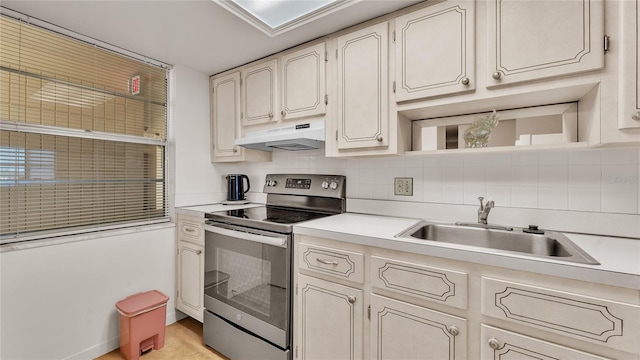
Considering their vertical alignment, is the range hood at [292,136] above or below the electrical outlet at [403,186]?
above

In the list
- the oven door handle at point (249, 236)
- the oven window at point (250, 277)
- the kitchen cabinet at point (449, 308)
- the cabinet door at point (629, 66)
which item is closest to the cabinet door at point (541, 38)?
the cabinet door at point (629, 66)

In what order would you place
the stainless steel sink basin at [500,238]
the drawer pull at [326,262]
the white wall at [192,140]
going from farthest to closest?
the white wall at [192,140] < the drawer pull at [326,262] < the stainless steel sink basin at [500,238]

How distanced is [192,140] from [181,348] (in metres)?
1.64

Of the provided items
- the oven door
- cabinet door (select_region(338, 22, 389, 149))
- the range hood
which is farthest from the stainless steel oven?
cabinet door (select_region(338, 22, 389, 149))

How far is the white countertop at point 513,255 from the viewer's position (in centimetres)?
86

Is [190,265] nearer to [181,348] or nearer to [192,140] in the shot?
[181,348]

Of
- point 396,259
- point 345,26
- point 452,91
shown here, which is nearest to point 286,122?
point 345,26

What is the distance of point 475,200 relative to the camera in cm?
162

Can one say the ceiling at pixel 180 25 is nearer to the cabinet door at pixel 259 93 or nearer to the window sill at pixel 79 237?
the cabinet door at pixel 259 93

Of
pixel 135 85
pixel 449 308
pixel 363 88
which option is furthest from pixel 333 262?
pixel 135 85

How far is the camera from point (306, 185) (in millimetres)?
2225

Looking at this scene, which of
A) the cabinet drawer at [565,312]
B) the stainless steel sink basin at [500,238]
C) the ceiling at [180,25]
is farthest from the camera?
the ceiling at [180,25]

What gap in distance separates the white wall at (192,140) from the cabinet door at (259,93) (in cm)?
50

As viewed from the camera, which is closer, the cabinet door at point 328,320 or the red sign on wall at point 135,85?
the cabinet door at point 328,320
